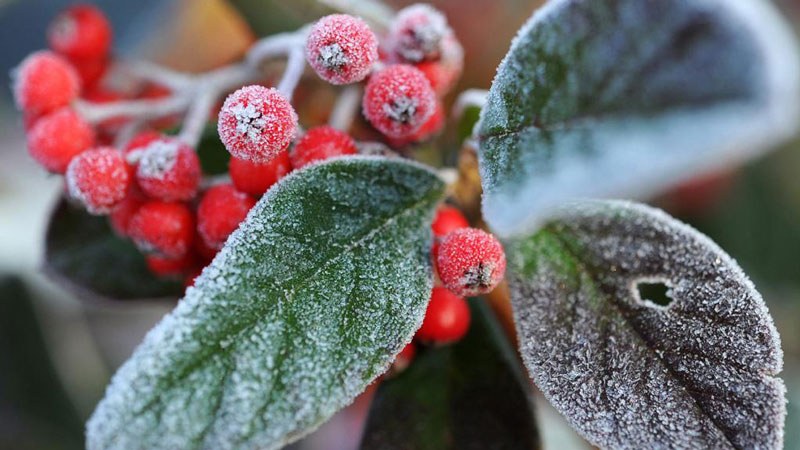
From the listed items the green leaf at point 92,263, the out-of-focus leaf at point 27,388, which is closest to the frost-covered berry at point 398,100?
the green leaf at point 92,263

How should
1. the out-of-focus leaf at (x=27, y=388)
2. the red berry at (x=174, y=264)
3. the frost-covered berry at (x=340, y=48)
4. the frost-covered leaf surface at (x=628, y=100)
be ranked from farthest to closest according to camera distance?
the out-of-focus leaf at (x=27, y=388), the red berry at (x=174, y=264), the frost-covered berry at (x=340, y=48), the frost-covered leaf surface at (x=628, y=100)

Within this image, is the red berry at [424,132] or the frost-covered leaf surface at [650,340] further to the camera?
the red berry at [424,132]

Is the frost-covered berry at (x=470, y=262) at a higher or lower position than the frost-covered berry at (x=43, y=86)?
lower

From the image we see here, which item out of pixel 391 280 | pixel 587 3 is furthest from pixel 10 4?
pixel 587 3

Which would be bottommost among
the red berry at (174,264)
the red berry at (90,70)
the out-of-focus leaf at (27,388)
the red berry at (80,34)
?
the out-of-focus leaf at (27,388)

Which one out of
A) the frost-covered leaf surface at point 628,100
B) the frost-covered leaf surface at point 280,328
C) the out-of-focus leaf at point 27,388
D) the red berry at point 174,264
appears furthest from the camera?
the out-of-focus leaf at point 27,388

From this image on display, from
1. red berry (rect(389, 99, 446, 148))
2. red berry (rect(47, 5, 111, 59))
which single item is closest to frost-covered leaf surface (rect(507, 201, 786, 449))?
red berry (rect(389, 99, 446, 148))

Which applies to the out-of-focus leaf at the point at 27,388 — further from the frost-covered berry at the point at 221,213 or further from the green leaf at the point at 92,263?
the frost-covered berry at the point at 221,213

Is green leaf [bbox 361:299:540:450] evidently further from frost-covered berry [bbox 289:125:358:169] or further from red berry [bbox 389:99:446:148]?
frost-covered berry [bbox 289:125:358:169]
